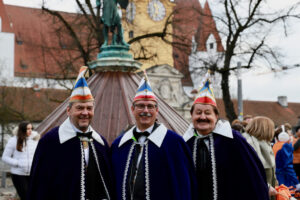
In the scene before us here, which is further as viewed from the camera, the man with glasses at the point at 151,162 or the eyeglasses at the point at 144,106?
the eyeglasses at the point at 144,106

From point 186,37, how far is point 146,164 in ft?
51.1

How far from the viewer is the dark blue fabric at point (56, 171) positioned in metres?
3.73

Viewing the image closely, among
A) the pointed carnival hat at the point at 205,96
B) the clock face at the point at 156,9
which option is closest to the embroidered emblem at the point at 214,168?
the pointed carnival hat at the point at 205,96

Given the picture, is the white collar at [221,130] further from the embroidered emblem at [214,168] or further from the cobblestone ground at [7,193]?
the cobblestone ground at [7,193]

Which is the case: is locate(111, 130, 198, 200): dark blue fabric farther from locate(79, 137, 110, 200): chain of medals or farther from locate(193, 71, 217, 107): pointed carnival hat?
locate(193, 71, 217, 107): pointed carnival hat

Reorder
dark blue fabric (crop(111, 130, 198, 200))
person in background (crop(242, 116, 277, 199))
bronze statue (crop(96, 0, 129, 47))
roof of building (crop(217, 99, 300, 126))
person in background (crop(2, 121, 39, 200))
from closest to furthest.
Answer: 1. dark blue fabric (crop(111, 130, 198, 200))
2. person in background (crop(242, 116, 277, 199))
3. person in background (crop(2, 121, 39, 200))
4. bronze statue (crop(96, 0, 129, 47))
5. roof of building (crop(217, 99, 300, 126))

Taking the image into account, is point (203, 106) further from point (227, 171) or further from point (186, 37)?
point (186, 37)

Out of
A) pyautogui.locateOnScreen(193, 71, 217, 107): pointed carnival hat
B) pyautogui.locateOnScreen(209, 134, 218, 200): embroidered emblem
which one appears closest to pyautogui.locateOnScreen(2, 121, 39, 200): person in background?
pyautogui.locateOnScreen(193, 71, 217, 107): pointed carnival hat

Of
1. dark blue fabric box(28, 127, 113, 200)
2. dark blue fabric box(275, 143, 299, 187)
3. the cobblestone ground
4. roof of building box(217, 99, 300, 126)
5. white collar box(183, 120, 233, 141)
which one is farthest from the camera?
roof of building box(217, 99, 300, 126)

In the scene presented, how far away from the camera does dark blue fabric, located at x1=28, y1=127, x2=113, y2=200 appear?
12.2 feet

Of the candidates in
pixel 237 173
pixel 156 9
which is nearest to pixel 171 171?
pixel 237 173

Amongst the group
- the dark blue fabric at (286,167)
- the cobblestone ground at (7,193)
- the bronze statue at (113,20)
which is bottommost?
the cobblestone ground at (7,193)

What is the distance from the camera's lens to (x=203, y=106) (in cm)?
390

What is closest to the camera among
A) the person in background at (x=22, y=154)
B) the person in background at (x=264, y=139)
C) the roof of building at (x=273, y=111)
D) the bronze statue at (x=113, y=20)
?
the person in background at (x=264, y=139)
